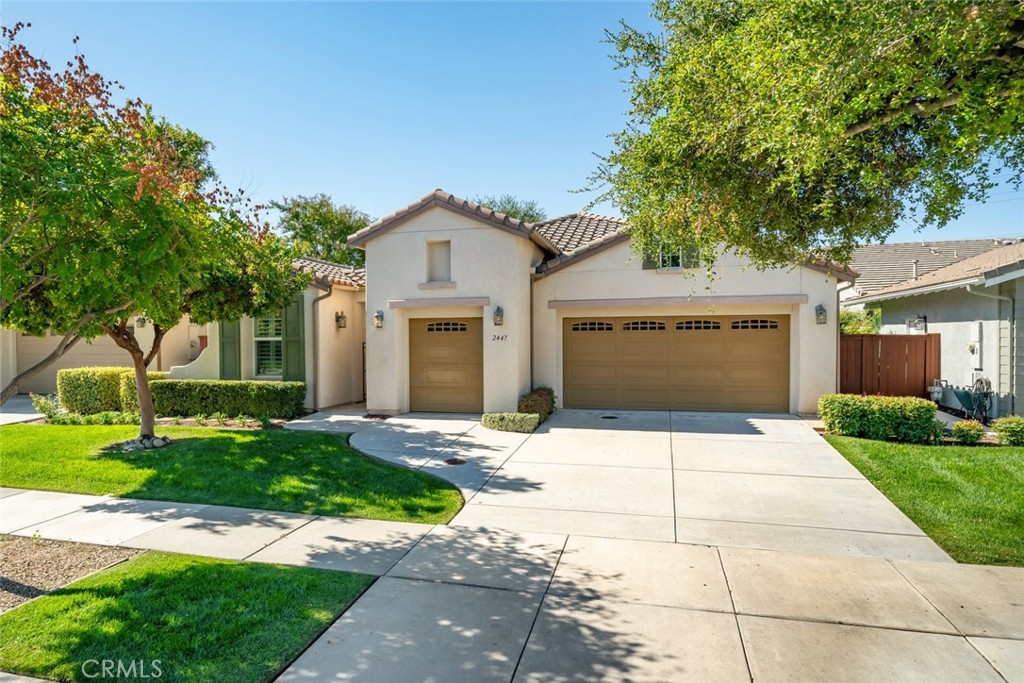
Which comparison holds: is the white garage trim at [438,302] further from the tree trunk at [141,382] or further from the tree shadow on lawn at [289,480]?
the tree trunk at [141,382]

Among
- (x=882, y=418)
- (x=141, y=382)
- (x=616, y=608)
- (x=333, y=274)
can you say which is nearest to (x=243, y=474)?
(x=141, y=382)

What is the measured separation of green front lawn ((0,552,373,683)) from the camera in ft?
11.0

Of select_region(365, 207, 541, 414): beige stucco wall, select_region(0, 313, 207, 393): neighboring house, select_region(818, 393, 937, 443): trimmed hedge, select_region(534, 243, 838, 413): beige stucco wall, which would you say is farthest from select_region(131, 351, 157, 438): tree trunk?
select_region(818, 393, 937, 443): trimmed hedge

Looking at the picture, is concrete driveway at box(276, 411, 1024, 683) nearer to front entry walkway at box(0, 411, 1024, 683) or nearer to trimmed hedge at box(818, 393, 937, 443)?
front entry walkway at box(0, 411, 1024, 683)

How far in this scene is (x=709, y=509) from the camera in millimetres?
6293

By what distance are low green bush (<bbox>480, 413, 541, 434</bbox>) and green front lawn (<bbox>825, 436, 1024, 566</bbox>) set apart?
215 inches

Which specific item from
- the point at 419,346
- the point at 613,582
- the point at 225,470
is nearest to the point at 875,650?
the point at 613,582

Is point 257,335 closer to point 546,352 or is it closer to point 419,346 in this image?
point 419,346

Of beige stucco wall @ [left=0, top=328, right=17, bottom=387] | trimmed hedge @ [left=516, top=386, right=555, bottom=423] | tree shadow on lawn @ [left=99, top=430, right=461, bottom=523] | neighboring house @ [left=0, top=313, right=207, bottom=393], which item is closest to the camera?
tree shadow on lawn @ [left=99, top=430, right=461, bottom=523]

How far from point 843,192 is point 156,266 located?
738 centimetres

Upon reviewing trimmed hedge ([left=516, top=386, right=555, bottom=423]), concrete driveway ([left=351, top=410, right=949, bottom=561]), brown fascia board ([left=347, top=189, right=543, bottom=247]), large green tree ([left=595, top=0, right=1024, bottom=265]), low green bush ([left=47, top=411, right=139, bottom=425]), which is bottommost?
concrete driveway ([left=351, top=410, right=949, bottom=561])

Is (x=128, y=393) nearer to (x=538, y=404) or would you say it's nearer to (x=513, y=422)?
(x=513, y=422)

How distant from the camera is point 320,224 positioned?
28.9 m

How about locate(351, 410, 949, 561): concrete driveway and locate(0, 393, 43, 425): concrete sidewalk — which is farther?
locate(0, 393, 43, 425): concrete sidewalk
